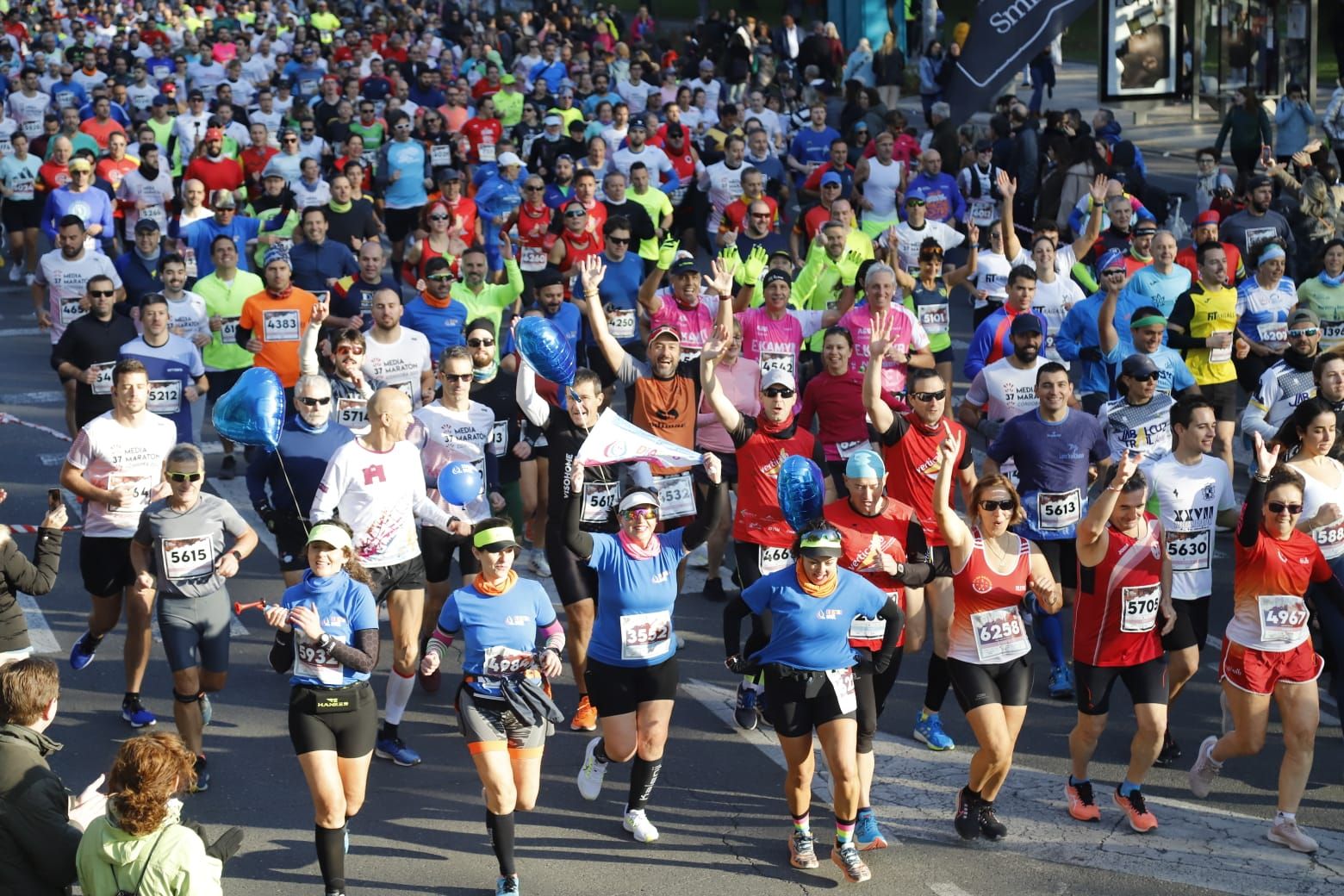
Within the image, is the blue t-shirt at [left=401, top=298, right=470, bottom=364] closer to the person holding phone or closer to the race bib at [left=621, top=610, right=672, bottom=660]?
the person holding phone

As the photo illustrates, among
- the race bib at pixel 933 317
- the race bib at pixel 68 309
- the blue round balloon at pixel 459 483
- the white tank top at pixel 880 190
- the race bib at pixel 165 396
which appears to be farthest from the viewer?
the white tank top at pixel 880 190

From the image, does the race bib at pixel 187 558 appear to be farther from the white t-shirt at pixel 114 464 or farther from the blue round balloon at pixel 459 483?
the blue round balloon at pixel 459 483

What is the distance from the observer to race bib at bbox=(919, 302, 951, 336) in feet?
41.8

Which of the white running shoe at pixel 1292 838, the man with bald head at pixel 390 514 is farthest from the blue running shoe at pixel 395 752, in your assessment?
the white running shoe at pixel 1292 838

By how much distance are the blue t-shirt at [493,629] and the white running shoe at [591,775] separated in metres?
0.87

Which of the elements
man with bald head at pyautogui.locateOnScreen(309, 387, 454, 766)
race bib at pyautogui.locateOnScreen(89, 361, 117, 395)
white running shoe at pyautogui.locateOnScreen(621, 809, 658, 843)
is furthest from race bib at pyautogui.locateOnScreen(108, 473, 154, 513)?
white running shoe at pyautogui.locateOnScreen(621, 809, 658, 843)

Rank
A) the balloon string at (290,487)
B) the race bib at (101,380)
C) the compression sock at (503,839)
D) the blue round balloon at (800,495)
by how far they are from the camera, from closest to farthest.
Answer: the compression sock at (503,839)
the blue round balloon at (800,495)
the balloon string at (290,487)
the race bib at (101,380)

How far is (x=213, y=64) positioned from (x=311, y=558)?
75.9 ft

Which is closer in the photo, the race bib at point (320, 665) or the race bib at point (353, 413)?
the race bib at point (320, 665)

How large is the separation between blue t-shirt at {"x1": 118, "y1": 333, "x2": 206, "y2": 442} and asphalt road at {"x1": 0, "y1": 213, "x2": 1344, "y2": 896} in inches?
67.9

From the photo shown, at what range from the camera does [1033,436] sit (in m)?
9.69

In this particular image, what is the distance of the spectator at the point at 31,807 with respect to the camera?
19.5 feet

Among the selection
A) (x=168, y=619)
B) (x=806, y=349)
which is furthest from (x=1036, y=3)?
(x=168, y=619)

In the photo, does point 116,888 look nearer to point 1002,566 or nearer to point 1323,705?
point 1002,566
